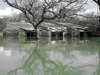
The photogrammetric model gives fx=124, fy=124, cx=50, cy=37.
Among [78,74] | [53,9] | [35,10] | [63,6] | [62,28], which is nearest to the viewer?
[78,74]

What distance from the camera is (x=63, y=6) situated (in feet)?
57.6

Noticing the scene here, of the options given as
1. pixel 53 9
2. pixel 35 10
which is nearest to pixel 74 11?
pixel 53 9

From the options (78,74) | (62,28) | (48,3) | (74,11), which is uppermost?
(48,3)

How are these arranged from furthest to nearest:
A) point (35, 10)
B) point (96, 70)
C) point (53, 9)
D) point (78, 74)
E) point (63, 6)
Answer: point (35, 10)
point (53, 9)
point (63, 6)
point (96, 70)
point (78, 74)

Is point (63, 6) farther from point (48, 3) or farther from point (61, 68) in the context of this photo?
point (61, 68)

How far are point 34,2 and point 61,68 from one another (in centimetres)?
1572

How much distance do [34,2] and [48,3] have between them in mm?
2344

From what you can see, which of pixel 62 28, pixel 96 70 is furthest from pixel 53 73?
pixel 62 28

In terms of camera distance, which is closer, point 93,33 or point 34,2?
point 34,2

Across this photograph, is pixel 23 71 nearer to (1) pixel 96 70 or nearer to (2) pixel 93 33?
(1) pixel 96 70

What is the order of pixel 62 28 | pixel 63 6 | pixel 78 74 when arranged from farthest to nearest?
pixel 62 28 → pixel 63 6 → pixel 78 74

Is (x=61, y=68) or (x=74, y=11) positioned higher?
(x=74, y=11)

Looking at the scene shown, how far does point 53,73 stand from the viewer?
174 inches

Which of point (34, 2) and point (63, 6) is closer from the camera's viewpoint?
point (63, 6)
